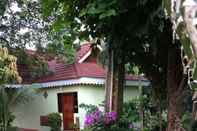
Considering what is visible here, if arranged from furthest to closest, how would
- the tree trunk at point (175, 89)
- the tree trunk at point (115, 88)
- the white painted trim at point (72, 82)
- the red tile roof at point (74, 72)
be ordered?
the red tile roof at point (74, 72)
the white painted trim at point (72, 82)
the tree trunk at point (115, 88)
the tree trunk at point (175, 89)

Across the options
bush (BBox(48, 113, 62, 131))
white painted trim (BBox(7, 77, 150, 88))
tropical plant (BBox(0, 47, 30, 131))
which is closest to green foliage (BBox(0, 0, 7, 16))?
tropical plant (BBox(0, 47, 30, 131))

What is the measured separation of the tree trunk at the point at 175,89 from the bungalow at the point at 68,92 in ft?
38.8

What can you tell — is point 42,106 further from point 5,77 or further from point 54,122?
point 5,77

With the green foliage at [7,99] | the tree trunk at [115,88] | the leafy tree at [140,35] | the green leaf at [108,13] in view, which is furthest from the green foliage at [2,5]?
the green leaf at [108,13]

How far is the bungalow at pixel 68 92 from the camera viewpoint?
62.0 ft

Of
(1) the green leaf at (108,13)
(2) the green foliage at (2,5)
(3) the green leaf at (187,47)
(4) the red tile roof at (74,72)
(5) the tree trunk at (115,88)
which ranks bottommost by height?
(5) the tree trunk at (115,88)

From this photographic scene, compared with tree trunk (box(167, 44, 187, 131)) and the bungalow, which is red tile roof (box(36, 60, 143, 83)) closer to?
the bungalow

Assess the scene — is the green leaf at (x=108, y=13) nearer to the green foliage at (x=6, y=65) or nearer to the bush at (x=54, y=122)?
the green foliage at (x=6, y=65)

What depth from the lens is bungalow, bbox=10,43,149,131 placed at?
1891 centimetres

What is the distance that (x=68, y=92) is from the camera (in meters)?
19.8

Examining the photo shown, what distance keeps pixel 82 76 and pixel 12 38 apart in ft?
12.1

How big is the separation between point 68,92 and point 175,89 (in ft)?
44.5

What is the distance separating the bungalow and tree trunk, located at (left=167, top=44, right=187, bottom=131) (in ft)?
38.8

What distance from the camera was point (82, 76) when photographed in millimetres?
18312
